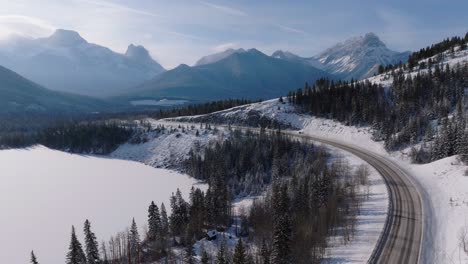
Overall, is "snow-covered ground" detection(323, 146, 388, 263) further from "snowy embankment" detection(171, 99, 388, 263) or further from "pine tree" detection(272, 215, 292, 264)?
"pine tree" detection(272, 215, 292, 264)

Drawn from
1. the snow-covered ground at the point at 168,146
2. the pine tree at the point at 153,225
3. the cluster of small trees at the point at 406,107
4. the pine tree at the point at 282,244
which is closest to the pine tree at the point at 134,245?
the pine tree at the point at 153,225

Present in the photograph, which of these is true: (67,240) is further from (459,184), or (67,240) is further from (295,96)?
(295,96)

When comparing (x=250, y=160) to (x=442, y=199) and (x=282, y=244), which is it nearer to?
(x=442, y=199)

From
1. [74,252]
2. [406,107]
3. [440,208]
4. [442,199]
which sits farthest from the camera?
[406,107]

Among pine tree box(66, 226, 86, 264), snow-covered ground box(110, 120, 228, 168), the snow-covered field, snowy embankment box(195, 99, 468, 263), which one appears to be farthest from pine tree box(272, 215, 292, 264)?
snow-covered ground box(110, 120, 228, 168)

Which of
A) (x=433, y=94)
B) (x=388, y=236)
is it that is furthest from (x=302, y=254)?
(x=433, y=94)

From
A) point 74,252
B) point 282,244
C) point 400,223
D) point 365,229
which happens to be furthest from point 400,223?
point 74,252

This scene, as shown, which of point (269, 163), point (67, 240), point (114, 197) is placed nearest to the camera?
point (67, 240)
